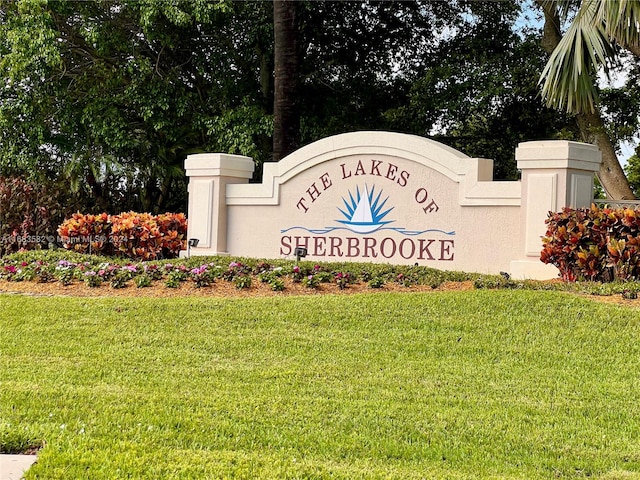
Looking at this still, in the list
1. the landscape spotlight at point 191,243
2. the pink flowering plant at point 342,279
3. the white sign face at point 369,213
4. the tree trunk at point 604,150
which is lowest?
the pink flowering plant at point 342,279

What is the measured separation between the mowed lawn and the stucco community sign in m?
2.71

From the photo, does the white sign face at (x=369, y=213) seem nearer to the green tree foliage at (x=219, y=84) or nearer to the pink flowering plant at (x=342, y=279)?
the pink flowering plant at (x=342, y=279)

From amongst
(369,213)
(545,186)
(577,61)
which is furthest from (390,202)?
(577,61)

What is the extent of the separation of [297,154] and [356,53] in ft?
23.5

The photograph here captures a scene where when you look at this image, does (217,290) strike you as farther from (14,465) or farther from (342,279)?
(14,465)

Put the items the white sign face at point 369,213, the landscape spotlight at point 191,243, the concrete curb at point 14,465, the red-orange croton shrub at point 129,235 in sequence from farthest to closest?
the red-orange croton shrub at point 129,235 < the landscape spotlight at point 191,243 < the white sign face at point 369,213 < the concrete curb at point 14,465

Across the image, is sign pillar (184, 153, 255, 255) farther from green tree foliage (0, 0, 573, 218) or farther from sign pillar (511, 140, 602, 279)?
sign pillar (511, 140, 602, 279)

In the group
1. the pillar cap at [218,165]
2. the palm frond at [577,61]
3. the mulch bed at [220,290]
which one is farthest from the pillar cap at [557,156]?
the pillar cap at [218,165]

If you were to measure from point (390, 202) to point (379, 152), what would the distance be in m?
0.77

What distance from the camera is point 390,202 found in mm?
12359

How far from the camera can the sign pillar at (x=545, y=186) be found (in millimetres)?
10969

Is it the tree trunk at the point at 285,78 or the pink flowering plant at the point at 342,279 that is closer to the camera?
the pink flowering plant at the point at 342,279

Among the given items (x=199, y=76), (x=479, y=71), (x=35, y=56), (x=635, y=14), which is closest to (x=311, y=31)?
(x=199, y=76)

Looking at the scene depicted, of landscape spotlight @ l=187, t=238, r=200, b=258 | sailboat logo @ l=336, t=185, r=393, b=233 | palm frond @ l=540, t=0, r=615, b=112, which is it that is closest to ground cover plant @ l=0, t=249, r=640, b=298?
sailboat logo @ l=336, t=185, r=393, b=233
